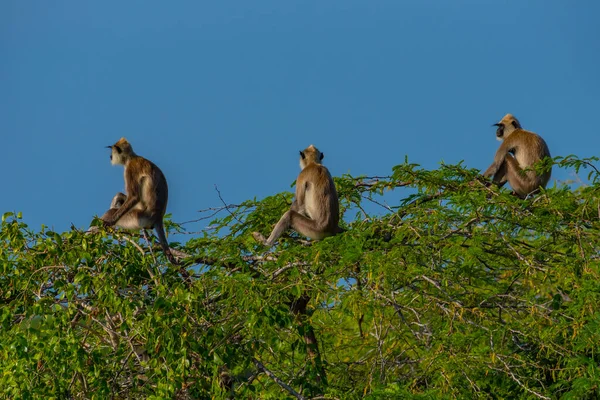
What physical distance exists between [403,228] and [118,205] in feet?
14.0

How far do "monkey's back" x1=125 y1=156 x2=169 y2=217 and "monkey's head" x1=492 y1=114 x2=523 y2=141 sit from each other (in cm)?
553

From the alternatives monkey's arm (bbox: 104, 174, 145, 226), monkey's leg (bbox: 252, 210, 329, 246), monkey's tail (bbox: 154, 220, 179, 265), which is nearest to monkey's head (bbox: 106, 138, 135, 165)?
monkey's arm (bbox: 104, 174, 145, 226)

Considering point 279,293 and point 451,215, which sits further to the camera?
point 451,215

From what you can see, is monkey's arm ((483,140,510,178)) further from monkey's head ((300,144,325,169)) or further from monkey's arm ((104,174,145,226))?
monkey's arm ((104,174,145,226))

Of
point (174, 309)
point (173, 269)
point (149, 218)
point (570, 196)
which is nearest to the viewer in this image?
point (174, 309)

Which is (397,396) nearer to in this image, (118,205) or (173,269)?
(173,269)

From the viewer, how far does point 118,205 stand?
10383 mm

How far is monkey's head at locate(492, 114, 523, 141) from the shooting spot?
1305 centimetres

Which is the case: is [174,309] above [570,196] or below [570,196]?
below

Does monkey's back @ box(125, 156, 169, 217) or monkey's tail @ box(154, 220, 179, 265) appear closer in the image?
monkey's tail @ box(154, 220, 179, 265)

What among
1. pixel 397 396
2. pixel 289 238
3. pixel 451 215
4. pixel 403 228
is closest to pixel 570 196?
pixel 451 215

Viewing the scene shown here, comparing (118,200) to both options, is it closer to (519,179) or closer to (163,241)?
(163,241)

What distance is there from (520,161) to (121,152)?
5.63m

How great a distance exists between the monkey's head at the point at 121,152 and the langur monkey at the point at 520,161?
504 cm
